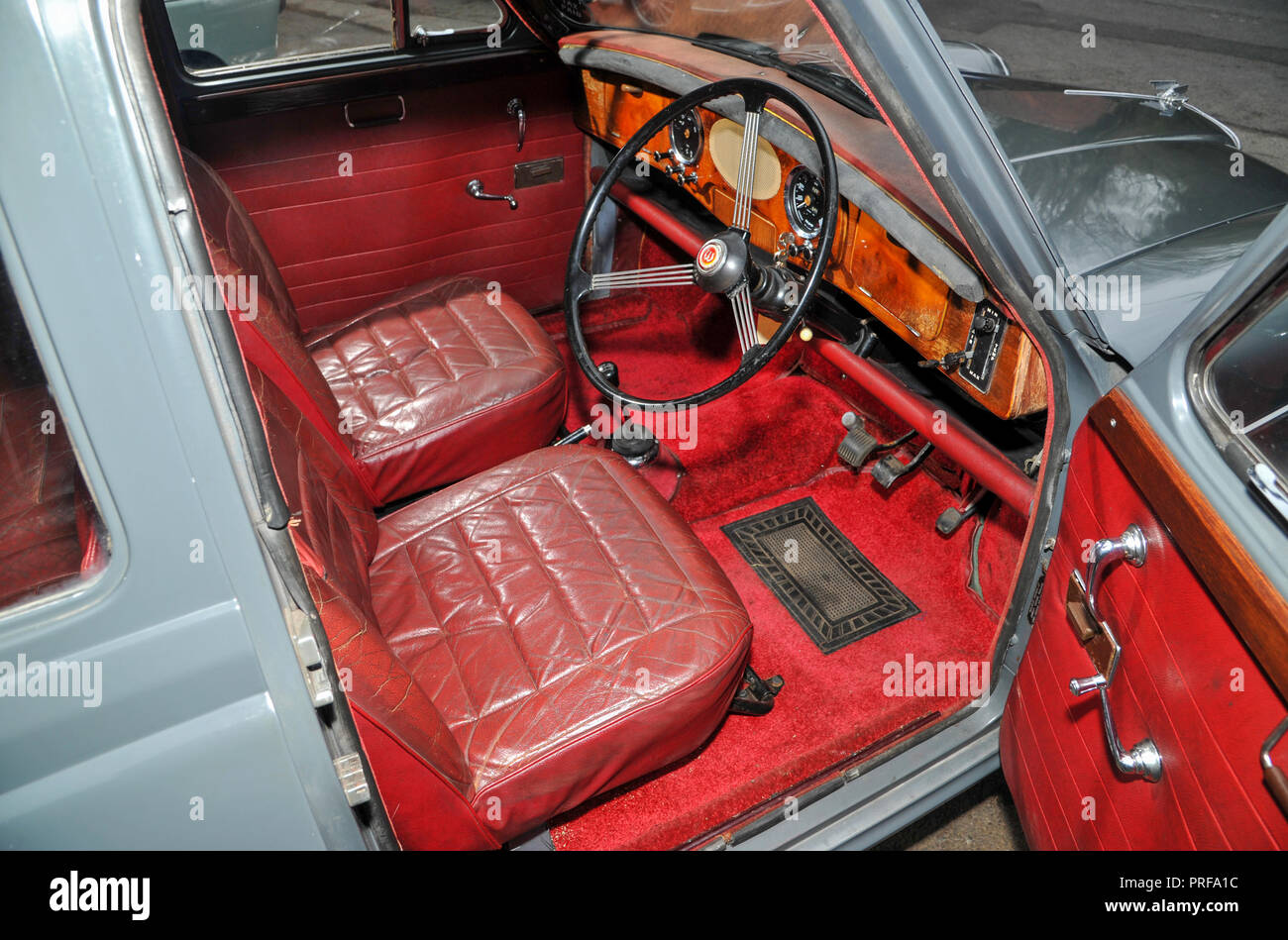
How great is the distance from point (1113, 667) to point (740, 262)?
0.91 meters

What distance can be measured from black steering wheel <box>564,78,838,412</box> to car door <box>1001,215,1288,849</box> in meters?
0.59

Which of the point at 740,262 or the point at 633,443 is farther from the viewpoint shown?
the point at 633,443

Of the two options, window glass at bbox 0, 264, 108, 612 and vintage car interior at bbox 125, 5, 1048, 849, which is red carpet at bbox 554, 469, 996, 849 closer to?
vintage car interior at bbox 125, 5, 1048, 849

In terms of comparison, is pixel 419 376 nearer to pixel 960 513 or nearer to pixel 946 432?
pixel 946 432

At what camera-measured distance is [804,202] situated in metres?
1.85

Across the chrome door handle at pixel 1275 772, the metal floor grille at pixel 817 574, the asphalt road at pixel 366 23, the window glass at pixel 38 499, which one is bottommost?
the metal floor grille at pixel 817 574

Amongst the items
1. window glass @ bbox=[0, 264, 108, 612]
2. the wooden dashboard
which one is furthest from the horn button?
window glass @ bbox=[0, 264, 108, 612]

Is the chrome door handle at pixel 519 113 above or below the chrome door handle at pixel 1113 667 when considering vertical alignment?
above

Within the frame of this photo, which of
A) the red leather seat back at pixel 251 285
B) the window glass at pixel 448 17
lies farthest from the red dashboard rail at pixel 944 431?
the red leather seat back at pixel 251 285

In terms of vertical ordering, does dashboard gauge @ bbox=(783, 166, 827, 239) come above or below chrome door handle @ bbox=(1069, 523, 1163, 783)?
above

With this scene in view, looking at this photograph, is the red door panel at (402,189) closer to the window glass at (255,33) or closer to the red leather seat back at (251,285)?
the window glass at (255,33)

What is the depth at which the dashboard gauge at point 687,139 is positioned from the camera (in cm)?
211

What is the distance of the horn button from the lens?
1.60 m

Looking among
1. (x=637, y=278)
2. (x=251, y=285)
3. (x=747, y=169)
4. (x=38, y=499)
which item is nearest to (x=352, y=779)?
(x=38, y=499)
